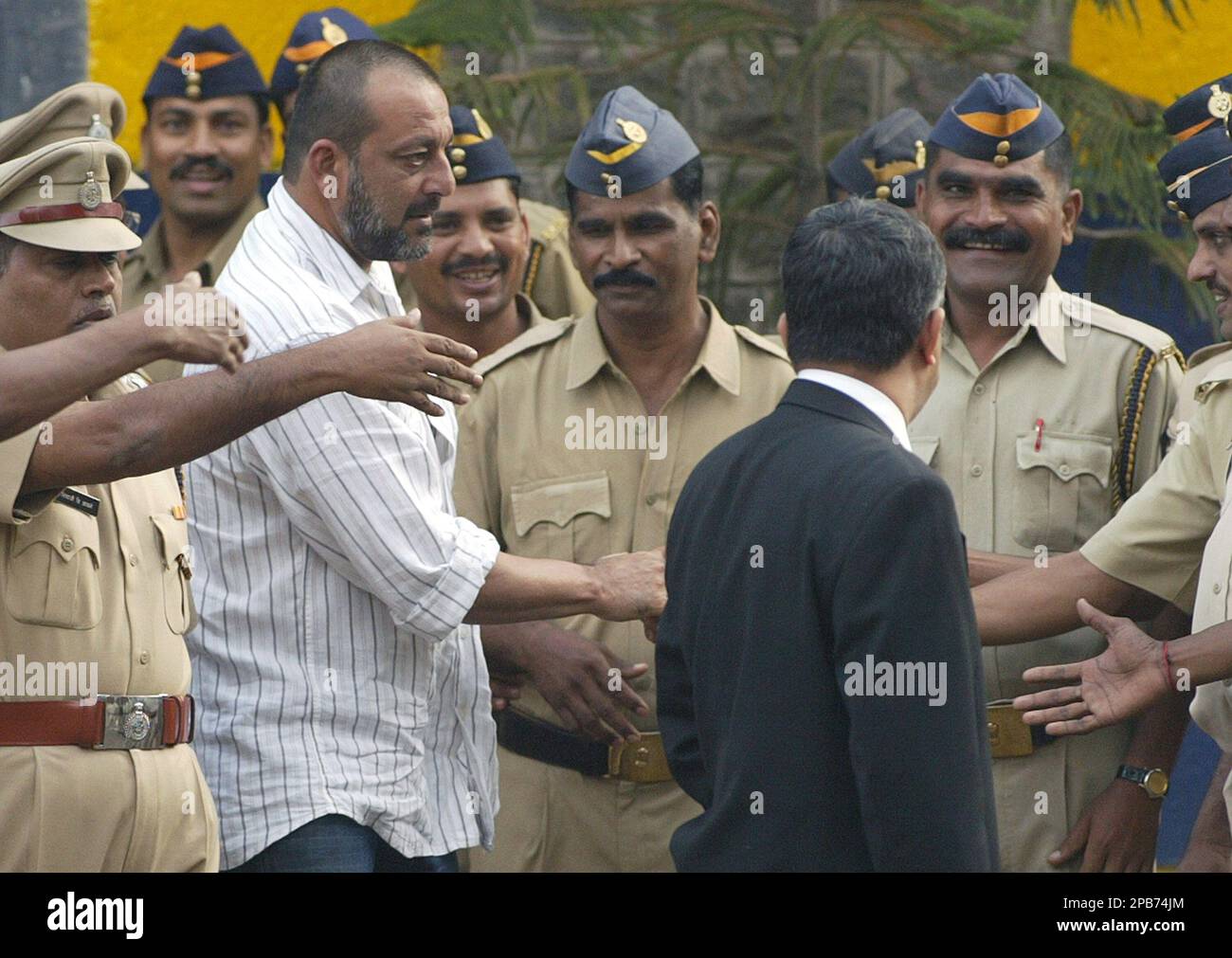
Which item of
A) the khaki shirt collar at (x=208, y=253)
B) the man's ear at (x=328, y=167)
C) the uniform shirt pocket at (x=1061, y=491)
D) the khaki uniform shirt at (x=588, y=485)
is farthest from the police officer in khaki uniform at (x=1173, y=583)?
the khaki shirt collar at (x=208, y=253)

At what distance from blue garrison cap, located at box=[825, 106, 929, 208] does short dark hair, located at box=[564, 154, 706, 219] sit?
1.98ft

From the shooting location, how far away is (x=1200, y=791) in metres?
5.55

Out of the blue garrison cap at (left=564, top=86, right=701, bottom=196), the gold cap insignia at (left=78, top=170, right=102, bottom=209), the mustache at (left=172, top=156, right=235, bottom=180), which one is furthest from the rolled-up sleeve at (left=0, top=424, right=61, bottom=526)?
the mustache at (left=172, top=156, right=235, bottom=180)

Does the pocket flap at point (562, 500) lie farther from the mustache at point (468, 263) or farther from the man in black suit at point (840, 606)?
the man in black suit at point (840, 606)

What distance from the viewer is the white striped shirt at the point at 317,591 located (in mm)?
3463

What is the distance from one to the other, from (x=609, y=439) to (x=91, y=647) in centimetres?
144

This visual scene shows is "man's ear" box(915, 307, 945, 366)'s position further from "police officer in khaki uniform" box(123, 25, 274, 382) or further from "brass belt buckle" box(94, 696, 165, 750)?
"police officer in khaki uniform" box(123, 25, 274, 382)

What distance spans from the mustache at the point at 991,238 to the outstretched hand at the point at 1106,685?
36.3 inches

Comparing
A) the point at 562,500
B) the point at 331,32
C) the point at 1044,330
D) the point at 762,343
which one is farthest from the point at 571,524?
the point at 331,32
